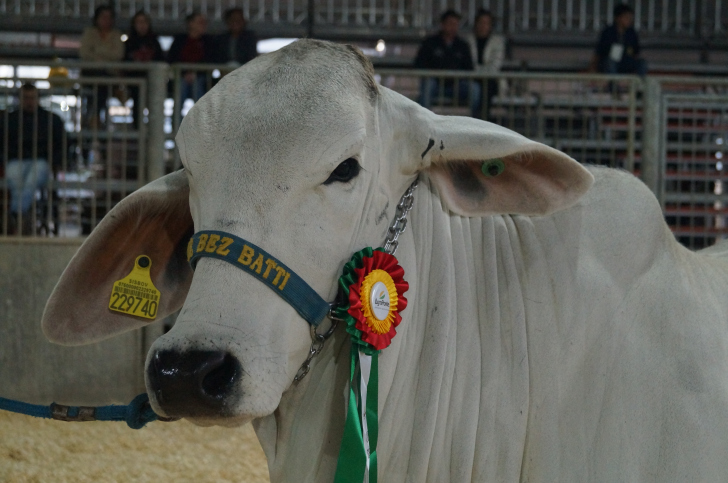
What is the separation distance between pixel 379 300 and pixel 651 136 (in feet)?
17.2

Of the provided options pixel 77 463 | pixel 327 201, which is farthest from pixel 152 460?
pixel 327 201

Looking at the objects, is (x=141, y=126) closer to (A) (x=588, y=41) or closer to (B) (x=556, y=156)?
(B) (x=556, y=156)

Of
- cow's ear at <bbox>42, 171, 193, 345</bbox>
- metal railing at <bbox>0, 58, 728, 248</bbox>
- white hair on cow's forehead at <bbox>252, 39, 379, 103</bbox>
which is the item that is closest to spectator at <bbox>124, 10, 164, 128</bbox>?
metal railing at <bbox>0, 58, 728, 248</bbox>

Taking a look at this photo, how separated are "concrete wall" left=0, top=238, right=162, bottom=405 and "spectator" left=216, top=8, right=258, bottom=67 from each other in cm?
368

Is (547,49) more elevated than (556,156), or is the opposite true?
(547,49)

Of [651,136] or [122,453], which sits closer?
[122,453]

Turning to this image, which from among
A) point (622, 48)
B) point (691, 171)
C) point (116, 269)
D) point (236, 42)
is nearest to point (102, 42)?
point (236, 42)

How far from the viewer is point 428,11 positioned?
513 inches

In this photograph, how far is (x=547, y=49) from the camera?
1282cm

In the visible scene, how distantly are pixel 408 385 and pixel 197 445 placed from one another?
10.8ft

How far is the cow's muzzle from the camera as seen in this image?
5.66 ft

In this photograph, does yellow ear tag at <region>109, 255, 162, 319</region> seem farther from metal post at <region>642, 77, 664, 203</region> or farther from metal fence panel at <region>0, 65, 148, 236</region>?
metal post at <region>642, 77, 664, 203</region>

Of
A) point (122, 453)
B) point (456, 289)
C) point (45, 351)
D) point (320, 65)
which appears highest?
point (320, 65)

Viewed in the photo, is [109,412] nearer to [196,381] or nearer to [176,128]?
[196,381]
